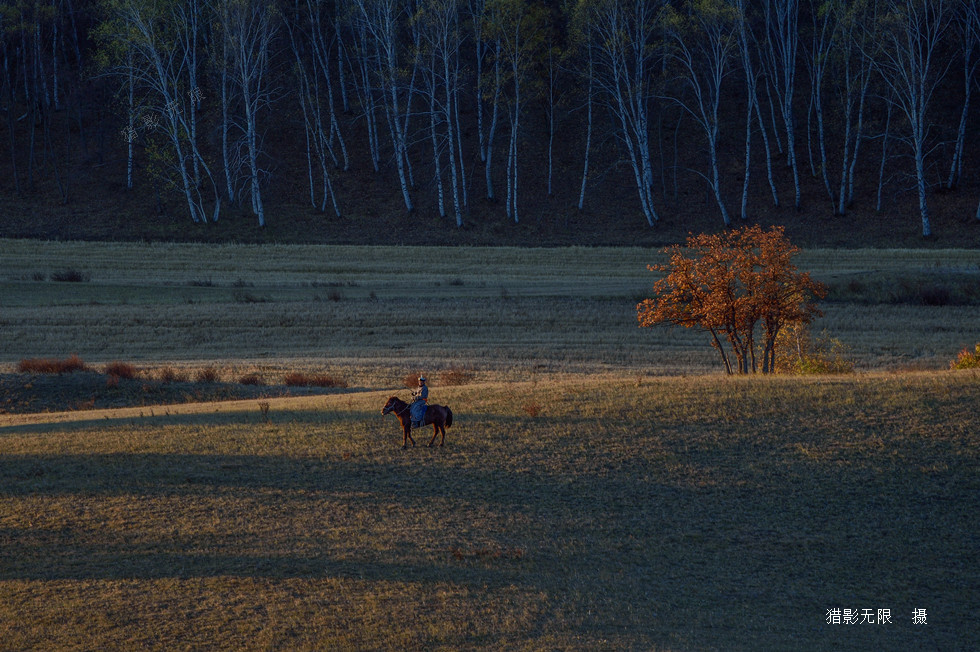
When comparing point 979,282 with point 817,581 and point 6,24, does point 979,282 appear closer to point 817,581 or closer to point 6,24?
point 817,581

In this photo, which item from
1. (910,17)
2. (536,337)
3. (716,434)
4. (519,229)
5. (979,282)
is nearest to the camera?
(716,434)

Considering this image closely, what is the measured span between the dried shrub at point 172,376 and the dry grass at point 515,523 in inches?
247

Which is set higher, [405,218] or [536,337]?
[405,218]

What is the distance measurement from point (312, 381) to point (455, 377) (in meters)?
4.23

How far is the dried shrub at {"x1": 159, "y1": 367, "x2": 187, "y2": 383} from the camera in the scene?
25.9 metres

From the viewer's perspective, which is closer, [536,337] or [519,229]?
[536,337]

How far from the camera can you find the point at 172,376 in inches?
1035

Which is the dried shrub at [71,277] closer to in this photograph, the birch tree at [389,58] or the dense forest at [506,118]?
the dense forest at [506,118]

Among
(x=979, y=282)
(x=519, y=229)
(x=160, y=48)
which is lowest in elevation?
(x=979, y=282)

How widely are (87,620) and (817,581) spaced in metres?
8.68

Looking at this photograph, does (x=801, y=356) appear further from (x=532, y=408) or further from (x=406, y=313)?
(x=406, y=313)

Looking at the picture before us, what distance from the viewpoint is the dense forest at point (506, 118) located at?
2517 inches

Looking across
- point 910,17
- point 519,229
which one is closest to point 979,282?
point 910,17

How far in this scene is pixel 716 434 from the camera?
16938 millimetres
